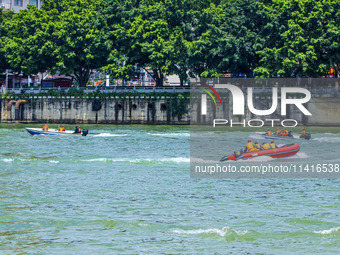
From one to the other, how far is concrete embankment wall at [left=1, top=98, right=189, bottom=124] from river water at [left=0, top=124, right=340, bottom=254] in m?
43.2

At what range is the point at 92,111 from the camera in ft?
291

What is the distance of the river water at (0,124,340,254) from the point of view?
22188 millimetres

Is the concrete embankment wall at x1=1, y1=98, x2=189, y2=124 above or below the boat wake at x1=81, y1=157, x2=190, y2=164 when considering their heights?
above

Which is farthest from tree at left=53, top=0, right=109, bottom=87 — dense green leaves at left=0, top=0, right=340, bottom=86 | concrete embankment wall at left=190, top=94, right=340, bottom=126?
concrete embankment wall at left=190, top=94, right=340, bottom=126

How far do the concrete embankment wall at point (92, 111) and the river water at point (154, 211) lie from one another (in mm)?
43181

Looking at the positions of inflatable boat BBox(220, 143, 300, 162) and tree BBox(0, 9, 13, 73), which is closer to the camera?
inflatable boat BBox(220, 143, 300, 162)

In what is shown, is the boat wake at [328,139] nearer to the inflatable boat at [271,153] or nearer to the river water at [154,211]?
the inflatable boat at [271,153]

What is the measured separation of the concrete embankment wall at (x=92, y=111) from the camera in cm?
8662

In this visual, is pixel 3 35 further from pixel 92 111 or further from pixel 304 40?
pixel 304 40

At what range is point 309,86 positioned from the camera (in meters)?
82.8

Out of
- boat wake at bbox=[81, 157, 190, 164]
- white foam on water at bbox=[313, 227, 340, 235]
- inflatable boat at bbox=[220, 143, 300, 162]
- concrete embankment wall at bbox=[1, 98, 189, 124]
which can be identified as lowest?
white foam on water at bbox=[313, 227, 340, 235]

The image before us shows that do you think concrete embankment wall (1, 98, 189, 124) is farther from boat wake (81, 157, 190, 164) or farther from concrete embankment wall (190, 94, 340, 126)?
boat wake (81, 157, 190, 164)

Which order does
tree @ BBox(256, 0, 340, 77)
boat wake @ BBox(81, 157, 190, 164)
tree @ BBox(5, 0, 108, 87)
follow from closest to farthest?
1. boat wake @ BBox(81, 157, 190, 164)
2. tree @ BBox(256, 0, 340, 77)
3. tree @ BBox(5, 0, 108, 87)

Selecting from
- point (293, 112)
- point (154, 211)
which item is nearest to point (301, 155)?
point (154, 211)
